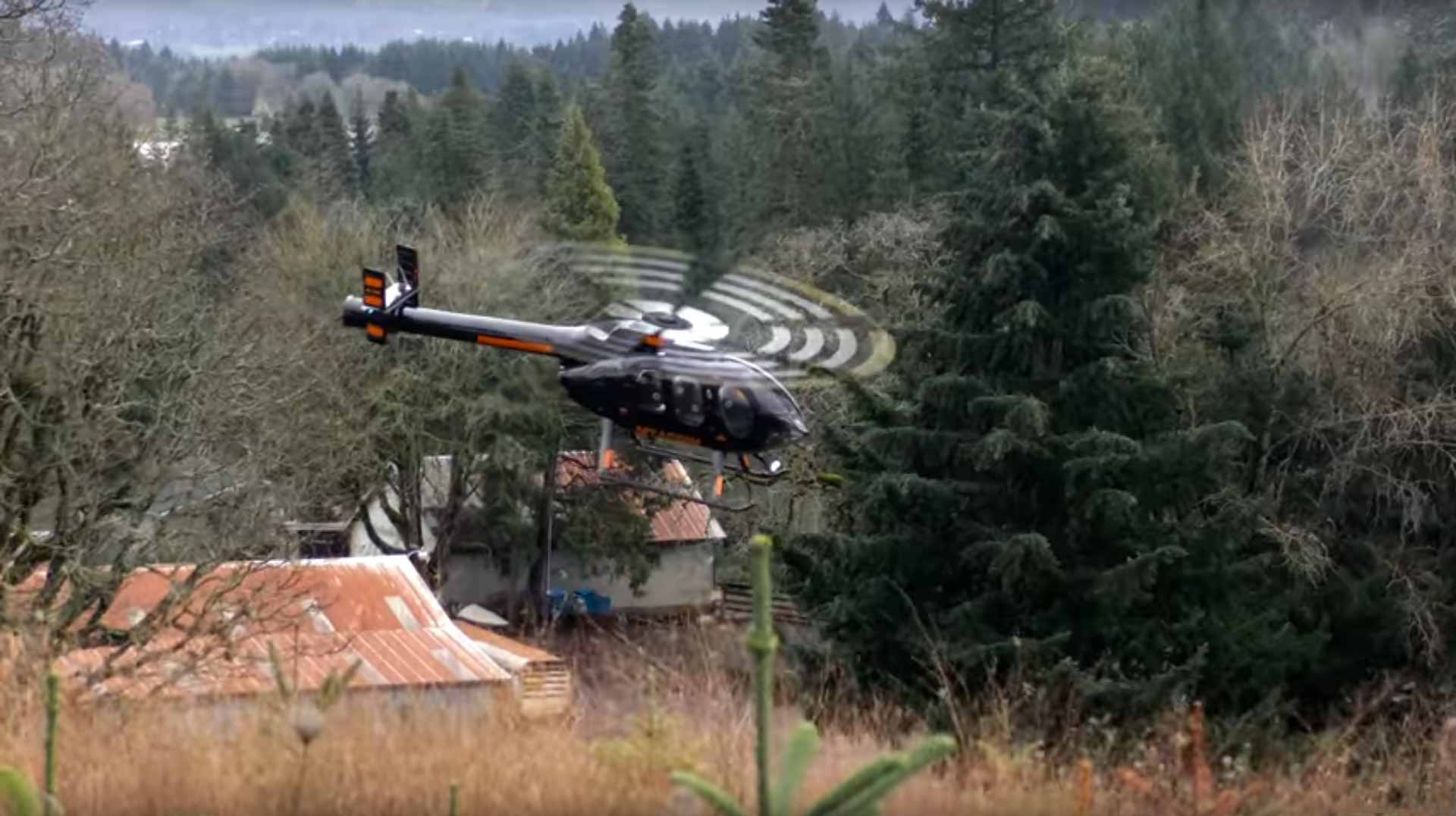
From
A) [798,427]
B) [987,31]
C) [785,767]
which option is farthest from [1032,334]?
[987,31]

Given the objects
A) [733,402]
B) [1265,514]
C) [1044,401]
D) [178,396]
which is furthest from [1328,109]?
[178,396]

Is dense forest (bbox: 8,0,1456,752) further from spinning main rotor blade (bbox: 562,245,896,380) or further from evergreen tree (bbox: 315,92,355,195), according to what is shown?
evergreen tree (bbox: 315,92,355,195)

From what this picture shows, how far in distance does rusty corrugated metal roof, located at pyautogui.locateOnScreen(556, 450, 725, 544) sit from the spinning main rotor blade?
10.8 meters

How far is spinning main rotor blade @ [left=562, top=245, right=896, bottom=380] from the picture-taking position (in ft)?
38.5

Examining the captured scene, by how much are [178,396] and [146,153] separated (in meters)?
16.2

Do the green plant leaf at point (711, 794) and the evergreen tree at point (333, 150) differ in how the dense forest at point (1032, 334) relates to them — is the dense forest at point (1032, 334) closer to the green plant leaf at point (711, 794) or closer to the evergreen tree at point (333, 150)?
the green plant leaf at point (711, 794)

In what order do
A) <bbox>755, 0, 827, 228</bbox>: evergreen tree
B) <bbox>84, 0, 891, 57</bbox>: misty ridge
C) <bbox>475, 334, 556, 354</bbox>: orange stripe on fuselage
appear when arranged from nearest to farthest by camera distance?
<bbox>475, 334, 556, 354</bbox>: orange stripe on fuselage, <bbox>755, 0, 827, 228</bbox>: evergreen tree, <bbox>84, 0, 891, 57</bbox>: misty ridge

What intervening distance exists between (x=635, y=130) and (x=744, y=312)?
14.8 meters

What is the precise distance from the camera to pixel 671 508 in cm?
2602

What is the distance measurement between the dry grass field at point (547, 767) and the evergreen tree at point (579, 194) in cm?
1319

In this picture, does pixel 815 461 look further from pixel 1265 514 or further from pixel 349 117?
pixel 349 117

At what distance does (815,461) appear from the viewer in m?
19.1

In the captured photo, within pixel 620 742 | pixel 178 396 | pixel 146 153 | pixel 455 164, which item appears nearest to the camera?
pixel 620 742

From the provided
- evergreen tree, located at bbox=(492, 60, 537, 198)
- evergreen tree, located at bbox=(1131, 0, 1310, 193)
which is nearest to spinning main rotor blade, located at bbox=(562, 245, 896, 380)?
evergreen tree, located at bbox=(1131, 0, 1310, 193)
